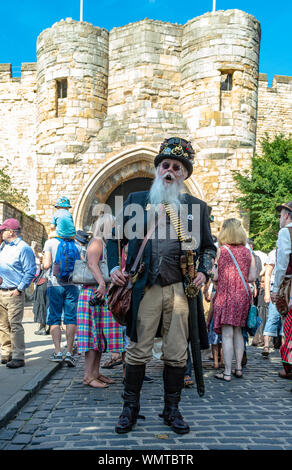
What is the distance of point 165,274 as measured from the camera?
3.13m

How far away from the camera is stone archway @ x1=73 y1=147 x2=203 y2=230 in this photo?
46.3ft

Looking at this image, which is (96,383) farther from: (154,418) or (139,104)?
(139,104)

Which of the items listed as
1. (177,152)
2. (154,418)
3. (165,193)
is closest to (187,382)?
(154,418)

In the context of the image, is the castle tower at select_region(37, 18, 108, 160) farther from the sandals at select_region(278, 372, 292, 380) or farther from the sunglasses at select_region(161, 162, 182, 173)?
the sunglasses at select_region(161, 162, 182, 173)

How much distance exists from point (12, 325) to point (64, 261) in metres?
0.96

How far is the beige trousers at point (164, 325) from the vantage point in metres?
3.10

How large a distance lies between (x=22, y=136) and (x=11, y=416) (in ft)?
56.1

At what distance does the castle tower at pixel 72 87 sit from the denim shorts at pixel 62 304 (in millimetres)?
9372

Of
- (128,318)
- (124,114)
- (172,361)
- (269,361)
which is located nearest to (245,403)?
(172,361)

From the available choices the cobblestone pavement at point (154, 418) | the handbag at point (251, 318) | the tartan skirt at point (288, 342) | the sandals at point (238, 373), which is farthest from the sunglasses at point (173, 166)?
the sandals at point (238, 373)

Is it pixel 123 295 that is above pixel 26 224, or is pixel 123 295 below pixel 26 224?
below

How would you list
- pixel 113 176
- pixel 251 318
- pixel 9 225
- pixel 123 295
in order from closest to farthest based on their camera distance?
pixel 123 295
pixel 251 318
pixel 9 225
pixel 113 176

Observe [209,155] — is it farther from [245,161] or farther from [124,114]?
[124,114]

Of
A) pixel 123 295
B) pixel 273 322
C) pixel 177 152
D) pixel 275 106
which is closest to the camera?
pixel 123 295
